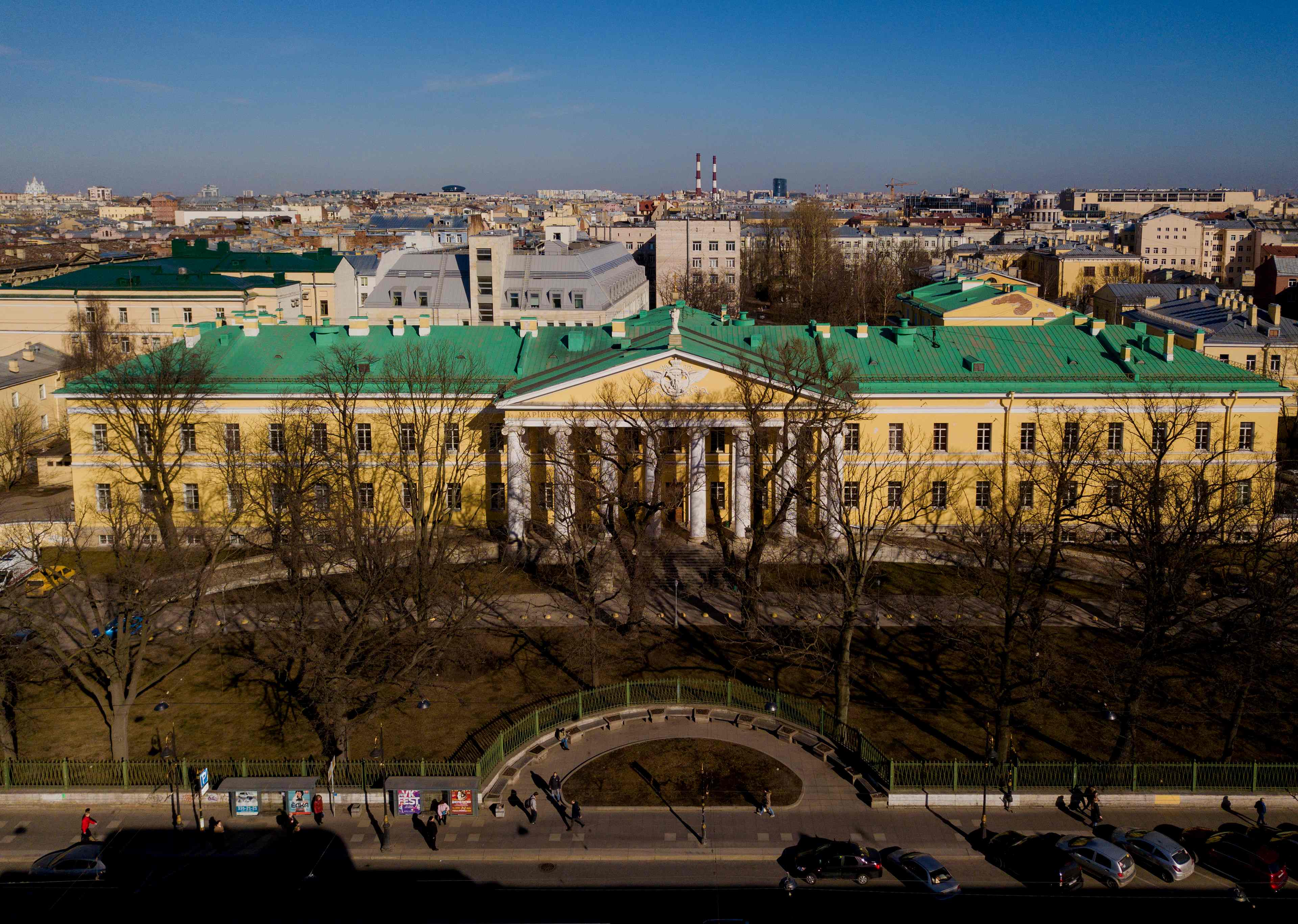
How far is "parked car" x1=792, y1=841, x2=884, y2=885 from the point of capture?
78.9 feet

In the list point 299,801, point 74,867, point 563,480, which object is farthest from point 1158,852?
point 563,480

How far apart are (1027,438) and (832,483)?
11.7m

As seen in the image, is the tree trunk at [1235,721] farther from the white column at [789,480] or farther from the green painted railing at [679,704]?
the white column at [789,480]

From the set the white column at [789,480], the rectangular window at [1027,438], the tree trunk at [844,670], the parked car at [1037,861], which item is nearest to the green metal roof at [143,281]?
the white column at [789,480]

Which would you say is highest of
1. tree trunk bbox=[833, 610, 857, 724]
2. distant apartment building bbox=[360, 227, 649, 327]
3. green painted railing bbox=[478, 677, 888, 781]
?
distant apartment building bbox=[360, 227, 649, 327]

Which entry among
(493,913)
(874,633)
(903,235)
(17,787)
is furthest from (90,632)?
(903,235)

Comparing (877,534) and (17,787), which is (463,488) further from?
(17,787)

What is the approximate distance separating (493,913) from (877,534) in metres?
21.2

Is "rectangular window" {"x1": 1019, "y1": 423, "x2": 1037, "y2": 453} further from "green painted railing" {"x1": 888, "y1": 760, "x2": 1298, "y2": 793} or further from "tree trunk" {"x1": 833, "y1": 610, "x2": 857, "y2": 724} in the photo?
"green painted railing" {"x1": 888, "y1": 760, "x2": 1298, "y2": 793}

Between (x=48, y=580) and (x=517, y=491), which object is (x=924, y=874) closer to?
(x=517, y=491)

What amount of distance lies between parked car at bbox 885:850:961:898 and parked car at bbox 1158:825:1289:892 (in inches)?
215

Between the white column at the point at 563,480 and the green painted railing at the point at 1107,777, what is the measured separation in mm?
16114

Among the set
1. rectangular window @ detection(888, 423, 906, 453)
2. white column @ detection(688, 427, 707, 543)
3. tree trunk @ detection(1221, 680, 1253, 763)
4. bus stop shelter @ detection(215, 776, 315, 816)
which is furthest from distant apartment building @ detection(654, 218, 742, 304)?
bus stop shelter @ detection(215, 776, 315, 816)

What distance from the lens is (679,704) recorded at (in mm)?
32000
